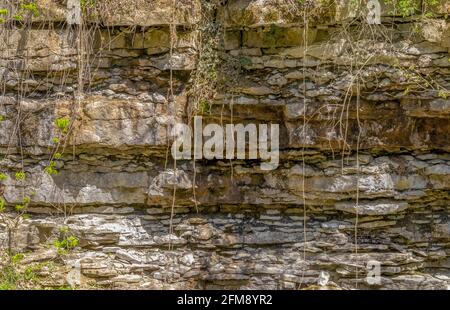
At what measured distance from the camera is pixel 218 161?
4387 mm

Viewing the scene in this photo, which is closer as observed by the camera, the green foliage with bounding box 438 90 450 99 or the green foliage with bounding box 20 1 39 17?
the green foliage with bounding box 438 90 450 99

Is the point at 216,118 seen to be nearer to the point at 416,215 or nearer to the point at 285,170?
the point at 285,170

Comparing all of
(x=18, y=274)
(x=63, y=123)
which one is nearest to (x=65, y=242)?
(x=18, y=274)

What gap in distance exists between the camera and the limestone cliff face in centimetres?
420

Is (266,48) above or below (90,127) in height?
above

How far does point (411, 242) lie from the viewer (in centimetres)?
425

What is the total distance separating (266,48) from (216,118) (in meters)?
0.67

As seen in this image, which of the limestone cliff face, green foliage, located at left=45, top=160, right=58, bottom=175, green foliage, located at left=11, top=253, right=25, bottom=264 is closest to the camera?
green foliage, located at left=11, top=253, right=25, bottom=264

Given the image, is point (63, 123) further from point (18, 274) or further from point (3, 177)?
point (18, 274)

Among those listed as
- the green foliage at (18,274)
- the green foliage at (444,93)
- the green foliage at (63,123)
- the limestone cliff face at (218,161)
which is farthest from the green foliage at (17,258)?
the green foliage at (444,93)

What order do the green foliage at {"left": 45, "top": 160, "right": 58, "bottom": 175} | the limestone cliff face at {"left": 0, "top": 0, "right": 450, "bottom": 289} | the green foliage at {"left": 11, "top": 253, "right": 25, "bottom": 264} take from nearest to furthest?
the green foliage at {"left": 11, "top": 253, "right": 25, "bottom": 264}
the green foliage at {"left": 45, "top": 160, "right": 58, "bottom": 175}
the limestone cliff face at {"left": 0, "top": 0, "right": 450, "bottom": 289}

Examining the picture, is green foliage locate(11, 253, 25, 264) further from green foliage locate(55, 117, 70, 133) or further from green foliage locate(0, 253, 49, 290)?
green foliage locate(55, 117, 70, 133)

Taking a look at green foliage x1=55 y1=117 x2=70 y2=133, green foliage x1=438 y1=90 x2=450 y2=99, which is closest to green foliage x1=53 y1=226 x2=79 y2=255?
green foliage x1=55 y1=117 x2=70 y2=133

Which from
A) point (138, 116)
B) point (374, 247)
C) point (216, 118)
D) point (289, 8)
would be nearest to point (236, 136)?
point (216, 118)
